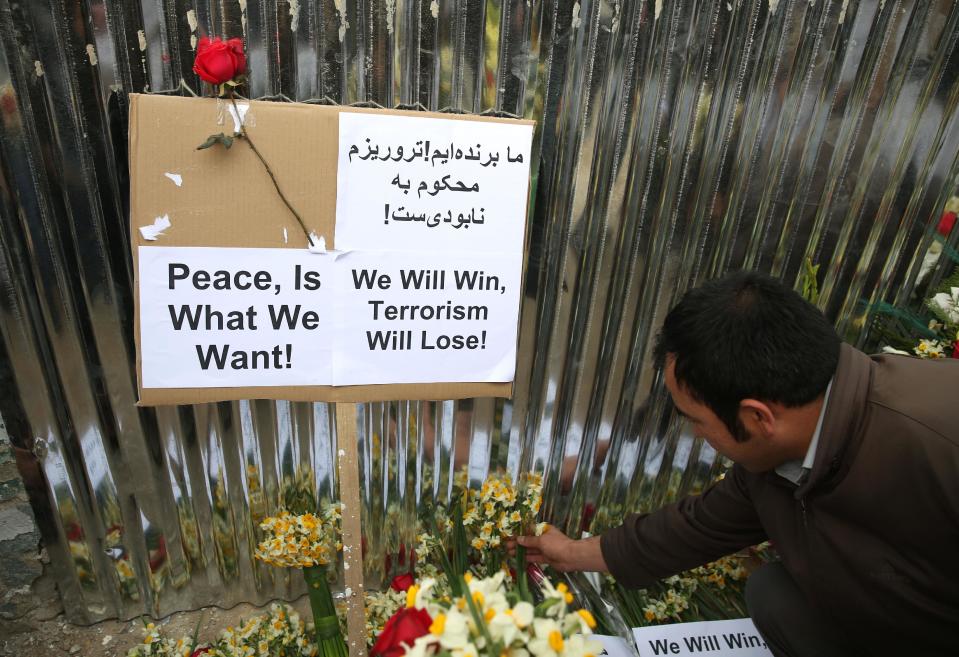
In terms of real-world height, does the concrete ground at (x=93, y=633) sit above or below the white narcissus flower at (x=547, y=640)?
below

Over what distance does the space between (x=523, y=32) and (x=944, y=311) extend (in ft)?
5.59

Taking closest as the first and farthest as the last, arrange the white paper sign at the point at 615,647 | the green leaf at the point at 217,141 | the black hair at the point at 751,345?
the black hair at the point at 751,345 < the green leaf at the point at 217,141 < the white paper sign at the point at 615,647

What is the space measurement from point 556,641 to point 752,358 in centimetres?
73

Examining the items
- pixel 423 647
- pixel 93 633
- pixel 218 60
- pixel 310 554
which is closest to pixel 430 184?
pixel 218 60

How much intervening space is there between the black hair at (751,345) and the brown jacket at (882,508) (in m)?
0.10

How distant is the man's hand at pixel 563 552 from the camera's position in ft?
6.68

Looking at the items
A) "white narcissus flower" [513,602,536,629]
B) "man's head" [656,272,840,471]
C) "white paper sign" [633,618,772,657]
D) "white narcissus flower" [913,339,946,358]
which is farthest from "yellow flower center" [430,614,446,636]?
"white narcissus flower" [913,339,946,358]

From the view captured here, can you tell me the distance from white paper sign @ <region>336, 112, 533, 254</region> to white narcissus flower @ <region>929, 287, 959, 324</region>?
152cm

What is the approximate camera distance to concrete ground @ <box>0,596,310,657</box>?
2.08 metres

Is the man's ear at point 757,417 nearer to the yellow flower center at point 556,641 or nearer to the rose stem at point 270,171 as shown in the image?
the yellow flower center at point 556,641

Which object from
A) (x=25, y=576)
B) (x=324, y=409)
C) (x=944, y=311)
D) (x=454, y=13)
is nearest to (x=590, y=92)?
(x=454, y=13)

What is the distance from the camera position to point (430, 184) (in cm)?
166

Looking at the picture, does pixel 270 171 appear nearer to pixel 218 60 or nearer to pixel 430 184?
pixel 218 60

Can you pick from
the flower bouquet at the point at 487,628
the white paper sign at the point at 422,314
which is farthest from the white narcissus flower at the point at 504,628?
the white paper sign at the point at 422,314
